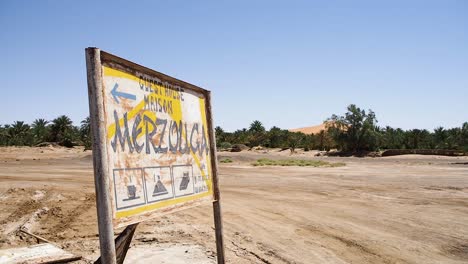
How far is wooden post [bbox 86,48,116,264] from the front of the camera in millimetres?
2791

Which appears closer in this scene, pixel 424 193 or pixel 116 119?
pixel 116 119

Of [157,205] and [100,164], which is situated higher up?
[100,164]

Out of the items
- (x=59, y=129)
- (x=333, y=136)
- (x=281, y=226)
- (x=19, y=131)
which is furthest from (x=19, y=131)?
(x=281, y=226)

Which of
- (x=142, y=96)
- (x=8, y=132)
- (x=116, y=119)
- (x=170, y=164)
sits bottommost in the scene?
(x=170, y=164)

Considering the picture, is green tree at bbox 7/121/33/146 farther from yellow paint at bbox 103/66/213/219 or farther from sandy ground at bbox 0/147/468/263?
yellow paint at bbox 103/66/213/219

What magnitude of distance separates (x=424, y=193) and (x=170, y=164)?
1099cm

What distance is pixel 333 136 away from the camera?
149 feet

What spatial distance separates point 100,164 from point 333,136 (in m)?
44.4

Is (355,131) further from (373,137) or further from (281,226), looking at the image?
(281,226)

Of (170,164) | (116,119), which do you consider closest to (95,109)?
(116,119)

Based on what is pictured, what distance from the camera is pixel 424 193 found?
40.6ft

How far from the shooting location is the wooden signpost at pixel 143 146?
2854 millimetres

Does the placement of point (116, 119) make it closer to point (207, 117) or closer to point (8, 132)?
point (207, 117)

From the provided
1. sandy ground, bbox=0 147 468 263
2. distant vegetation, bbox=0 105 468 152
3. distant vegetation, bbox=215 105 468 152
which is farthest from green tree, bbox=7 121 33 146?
sandy ground, bbox=0 147 468 263
